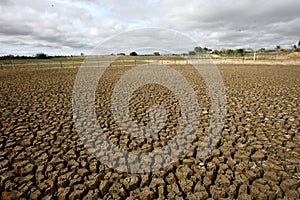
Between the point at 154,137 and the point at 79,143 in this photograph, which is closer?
the point at 79,143

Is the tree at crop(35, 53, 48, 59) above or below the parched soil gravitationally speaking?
above

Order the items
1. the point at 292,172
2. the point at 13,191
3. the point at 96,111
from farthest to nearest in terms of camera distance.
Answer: the point at 96,111 → the point at 292,172 → the point at 13,191

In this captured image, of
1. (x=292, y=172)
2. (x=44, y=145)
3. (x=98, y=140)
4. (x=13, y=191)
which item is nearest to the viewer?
(x=13, y=191)

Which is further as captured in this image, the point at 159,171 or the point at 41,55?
the point at 41,55

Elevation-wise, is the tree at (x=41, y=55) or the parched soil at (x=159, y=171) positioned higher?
the tree at (x=41, y=55)

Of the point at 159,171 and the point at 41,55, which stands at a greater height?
the point at 41,55

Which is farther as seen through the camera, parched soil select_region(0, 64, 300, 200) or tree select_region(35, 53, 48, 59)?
tree select_region(35, 53, 48, 59)

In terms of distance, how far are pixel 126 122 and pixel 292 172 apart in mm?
3368

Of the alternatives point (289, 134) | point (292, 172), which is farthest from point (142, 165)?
point (289, 134)

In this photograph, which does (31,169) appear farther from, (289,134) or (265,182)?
(289,134)

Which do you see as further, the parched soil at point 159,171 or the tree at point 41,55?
the tree at point 41,55

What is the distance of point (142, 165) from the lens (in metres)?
2.95

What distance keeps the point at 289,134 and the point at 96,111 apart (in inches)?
190

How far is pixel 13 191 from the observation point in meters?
2.38
